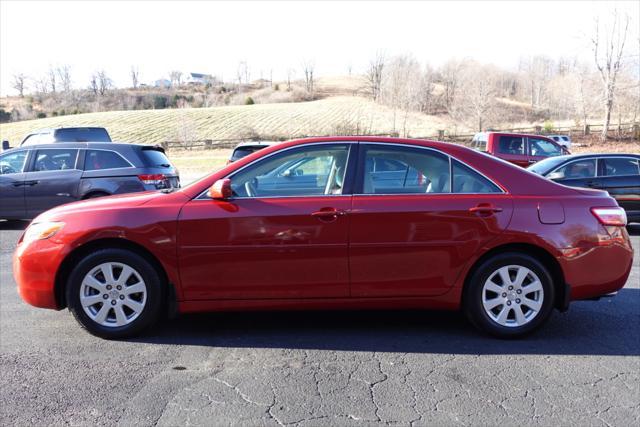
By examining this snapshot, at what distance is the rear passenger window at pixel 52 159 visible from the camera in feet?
33.2

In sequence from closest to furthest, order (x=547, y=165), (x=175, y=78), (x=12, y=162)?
(x=12, y=162), (x=547, y=165), (x=175, y=78)

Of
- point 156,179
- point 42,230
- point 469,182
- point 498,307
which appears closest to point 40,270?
point 42,230

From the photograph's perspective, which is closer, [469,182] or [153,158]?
[469,182]

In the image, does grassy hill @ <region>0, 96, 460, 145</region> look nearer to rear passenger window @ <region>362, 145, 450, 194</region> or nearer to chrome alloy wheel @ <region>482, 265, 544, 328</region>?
rear passenger window @ <region>362, 145, 450, 194</region>

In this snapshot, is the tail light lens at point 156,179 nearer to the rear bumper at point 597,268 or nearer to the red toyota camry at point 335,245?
the red toyota camry at point 335,245

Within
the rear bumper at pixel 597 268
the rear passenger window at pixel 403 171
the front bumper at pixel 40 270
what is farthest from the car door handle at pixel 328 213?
the front bumper at pixel 40 270

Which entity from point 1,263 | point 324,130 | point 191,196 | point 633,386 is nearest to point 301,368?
point 191,196

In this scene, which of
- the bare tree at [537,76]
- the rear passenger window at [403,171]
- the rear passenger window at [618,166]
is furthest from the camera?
the bare tree at [537,76]

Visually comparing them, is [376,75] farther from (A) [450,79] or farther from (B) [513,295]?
(B) [513,295]

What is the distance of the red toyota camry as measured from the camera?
4172 mm

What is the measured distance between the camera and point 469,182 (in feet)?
14.4

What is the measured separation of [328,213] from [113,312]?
1.90 meters

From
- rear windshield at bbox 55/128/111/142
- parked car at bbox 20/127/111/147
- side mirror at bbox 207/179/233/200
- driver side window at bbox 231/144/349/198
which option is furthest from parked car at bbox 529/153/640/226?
parked car at bbox 20/127/111/147

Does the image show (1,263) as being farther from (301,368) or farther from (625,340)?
(625,340)
